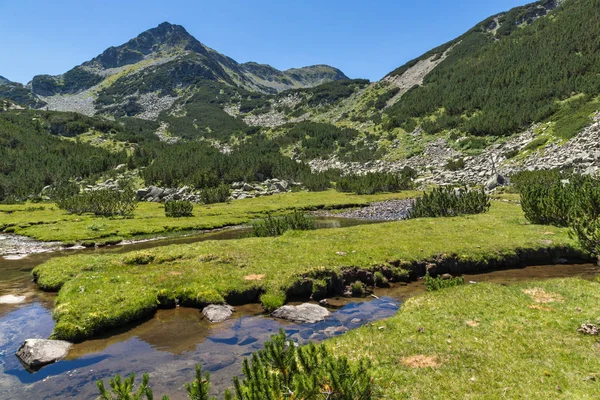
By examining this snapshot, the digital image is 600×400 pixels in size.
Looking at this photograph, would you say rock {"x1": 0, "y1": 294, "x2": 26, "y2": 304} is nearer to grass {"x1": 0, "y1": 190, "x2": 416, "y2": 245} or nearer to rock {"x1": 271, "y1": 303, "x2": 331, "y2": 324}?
rock {"x1": 271, "y1": 303, "x2": 331, "y2": 324}

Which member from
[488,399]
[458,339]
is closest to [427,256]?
[458,339]

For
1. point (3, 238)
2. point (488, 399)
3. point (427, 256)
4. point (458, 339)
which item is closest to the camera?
point (488, 399)

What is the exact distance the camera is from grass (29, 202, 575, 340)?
17.6m

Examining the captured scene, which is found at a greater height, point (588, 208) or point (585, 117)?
point (585, 117)

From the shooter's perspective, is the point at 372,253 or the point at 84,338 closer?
the point at 84,338

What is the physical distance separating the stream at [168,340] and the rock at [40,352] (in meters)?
0.29

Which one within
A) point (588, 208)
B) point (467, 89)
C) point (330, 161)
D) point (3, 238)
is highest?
point (467, 89)

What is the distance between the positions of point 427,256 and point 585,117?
2933 inches

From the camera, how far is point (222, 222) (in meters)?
51.0

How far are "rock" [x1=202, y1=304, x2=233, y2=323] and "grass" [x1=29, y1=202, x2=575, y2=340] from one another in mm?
703

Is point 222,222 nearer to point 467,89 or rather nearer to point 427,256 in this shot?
point 427,256

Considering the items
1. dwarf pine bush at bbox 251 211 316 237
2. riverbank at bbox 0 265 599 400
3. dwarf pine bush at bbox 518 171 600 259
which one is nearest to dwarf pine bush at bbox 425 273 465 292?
riverbank at bbox 0 265 599 400

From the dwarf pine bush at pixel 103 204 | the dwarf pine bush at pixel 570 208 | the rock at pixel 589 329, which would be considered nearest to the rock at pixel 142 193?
the dwarf pine bush at pixel 103 204

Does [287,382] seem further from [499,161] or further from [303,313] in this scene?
[499,161]
